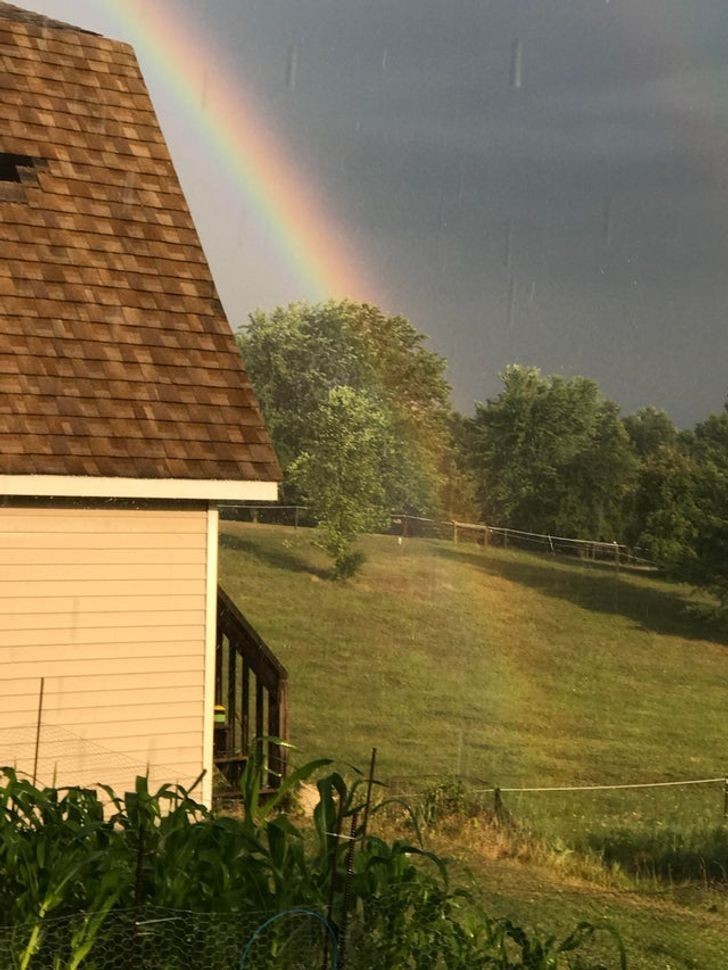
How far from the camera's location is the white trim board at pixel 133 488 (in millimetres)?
8852

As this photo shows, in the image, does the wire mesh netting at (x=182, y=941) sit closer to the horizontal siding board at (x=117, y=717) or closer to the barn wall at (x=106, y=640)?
the barn wall at (x=106, y=640)

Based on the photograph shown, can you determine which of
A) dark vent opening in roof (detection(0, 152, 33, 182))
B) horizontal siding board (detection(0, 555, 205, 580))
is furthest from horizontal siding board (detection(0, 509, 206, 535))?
dark vent opening in roof (detection(0, 152, 33, 182))

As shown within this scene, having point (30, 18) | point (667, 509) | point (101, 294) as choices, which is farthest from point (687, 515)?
point (101, 294)

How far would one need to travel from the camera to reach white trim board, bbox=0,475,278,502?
Result: 8.85 metres

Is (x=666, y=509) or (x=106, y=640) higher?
(x=666, y=509)

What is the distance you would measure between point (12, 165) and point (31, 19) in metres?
2.03

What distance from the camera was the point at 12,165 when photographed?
10969mm

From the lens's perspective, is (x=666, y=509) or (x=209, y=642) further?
(x=666, y=509)

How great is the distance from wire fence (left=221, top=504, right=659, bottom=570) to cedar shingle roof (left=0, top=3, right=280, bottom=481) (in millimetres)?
43335

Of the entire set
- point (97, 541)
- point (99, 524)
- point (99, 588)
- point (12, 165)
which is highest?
point (12, 165)

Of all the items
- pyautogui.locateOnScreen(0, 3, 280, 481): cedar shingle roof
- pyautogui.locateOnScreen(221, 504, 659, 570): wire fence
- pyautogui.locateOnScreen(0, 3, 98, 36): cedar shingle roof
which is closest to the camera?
pyautogui.locateOnScreen(0, 3, 280, 481): cedar shingle roof

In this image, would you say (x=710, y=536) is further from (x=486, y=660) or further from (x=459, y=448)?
(x=459, y=448)

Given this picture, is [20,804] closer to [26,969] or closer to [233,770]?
[26,969]

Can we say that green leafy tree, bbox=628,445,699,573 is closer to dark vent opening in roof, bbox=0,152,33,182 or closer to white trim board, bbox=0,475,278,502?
dark vent opening in roof, bbox=0,152,33,182
